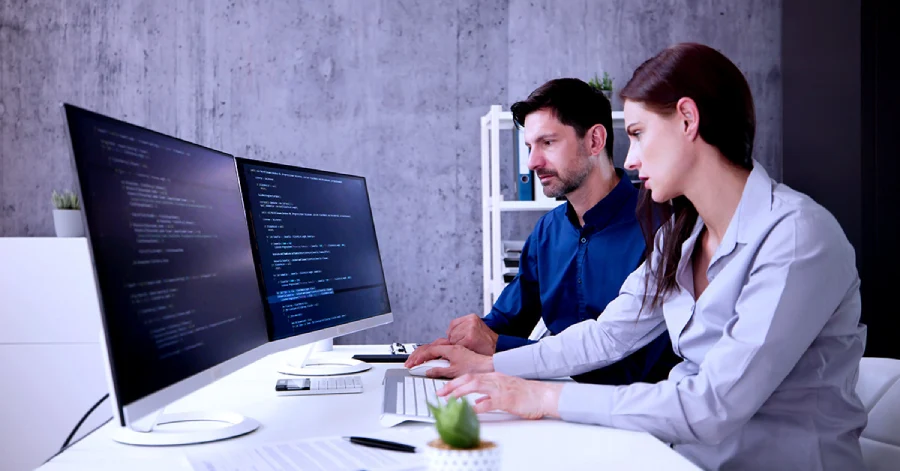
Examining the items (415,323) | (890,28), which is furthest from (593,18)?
(415,323)

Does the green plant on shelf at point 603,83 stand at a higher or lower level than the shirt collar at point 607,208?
higher

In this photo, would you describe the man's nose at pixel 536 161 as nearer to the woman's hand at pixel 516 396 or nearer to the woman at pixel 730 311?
the woman at pixel 730 311

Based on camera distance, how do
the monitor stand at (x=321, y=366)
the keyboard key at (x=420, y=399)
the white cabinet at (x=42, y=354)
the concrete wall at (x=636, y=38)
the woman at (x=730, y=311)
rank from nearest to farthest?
the woman at (x=730, y=311)
the keyboard key at (x=420, y=399)
the monitor stand at (x=321, y=366)
the white cabinet at (x=42, y=354)
the concrete wall at (x=636, y=38)

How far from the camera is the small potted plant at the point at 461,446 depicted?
2.28 ft

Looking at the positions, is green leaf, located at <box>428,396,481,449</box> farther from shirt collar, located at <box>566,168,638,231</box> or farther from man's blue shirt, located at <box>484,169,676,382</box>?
shirt collar, located at <box>566,168,638,231</box>

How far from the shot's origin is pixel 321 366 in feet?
5.83

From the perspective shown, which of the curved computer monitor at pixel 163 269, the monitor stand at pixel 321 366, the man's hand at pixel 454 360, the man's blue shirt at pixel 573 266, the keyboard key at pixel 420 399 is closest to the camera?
the curved computer monitor at pixel 163 269

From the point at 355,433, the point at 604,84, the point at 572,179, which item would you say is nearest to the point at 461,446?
the point at 355,433

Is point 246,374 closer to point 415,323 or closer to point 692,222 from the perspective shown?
point 692,222

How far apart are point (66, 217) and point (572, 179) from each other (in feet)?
7.81

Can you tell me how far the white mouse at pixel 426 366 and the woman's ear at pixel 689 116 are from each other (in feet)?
2.47

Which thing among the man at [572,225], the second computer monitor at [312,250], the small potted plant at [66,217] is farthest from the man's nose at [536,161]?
the small potted plant at [66,217]

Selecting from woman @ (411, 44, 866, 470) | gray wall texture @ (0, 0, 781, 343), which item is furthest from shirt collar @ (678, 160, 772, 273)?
gray wall texture @ (0, 0, 781, 343)

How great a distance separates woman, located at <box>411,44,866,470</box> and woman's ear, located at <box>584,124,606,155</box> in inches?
33.4
